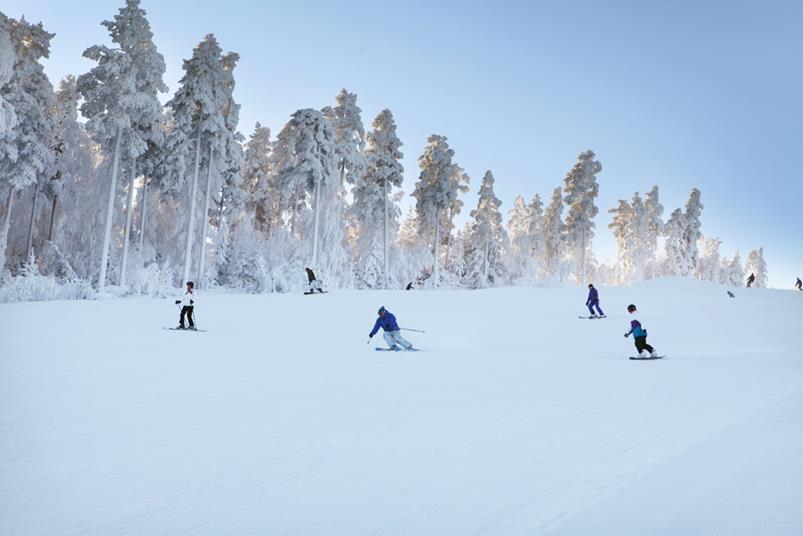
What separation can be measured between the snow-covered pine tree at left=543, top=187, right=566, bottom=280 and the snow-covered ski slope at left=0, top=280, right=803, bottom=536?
156 feet

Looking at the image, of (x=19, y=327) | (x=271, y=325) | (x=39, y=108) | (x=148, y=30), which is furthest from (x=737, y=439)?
(x=39, y=108)

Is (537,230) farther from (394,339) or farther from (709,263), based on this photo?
(394,339)

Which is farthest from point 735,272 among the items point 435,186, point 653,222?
point 435,186

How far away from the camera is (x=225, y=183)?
32312mm

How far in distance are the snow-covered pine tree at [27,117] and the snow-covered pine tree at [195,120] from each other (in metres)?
6.81

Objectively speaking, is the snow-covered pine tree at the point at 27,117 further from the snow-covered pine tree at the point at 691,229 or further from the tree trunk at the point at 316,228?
the snow-covered pine tree at the point at 691,229

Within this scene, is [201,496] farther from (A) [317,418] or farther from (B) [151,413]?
(B) [151,413]

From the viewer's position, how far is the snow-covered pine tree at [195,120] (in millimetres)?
27328

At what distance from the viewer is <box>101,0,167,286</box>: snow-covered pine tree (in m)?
25.2

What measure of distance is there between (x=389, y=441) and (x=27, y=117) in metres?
32.2

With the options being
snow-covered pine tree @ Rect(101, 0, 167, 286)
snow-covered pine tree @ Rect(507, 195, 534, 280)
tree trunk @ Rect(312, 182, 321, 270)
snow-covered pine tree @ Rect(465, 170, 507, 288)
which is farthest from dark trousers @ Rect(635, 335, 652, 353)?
snow-covered pine tree @ Rect(507, 195, 534, 280)

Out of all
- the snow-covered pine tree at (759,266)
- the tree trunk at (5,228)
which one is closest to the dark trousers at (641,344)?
the tree trunk at (5,228)

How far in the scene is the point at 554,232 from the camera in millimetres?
58594

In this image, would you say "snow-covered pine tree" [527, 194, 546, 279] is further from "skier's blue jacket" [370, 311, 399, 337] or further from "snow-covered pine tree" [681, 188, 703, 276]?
"skier's blue jacket" [370, 311, 399, 337]
